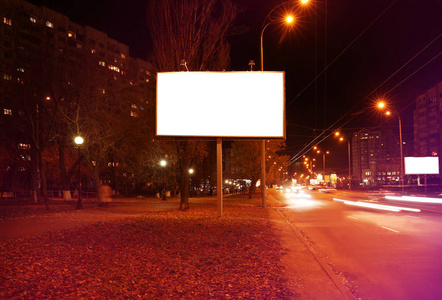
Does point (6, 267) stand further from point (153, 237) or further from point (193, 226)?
point (193, 226)

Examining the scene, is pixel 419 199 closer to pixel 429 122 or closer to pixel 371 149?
pixel 429 122

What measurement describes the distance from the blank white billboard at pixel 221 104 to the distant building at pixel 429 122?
92142 millimetres

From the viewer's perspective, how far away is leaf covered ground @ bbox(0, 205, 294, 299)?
5.44 m

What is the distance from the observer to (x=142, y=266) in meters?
6.86

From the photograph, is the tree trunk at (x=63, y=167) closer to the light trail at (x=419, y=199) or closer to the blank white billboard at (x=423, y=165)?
the light trail at (x=419, y=199)

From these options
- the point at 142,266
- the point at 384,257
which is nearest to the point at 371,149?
the point at 384,257

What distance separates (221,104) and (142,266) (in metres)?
8.53

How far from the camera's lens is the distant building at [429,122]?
95312 mm

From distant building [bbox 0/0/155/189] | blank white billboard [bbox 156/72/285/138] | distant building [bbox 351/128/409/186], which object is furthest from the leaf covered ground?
distant building [bbox 351/128/409/186]

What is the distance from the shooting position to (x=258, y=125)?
1424 cm

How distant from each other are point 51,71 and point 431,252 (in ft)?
77.7

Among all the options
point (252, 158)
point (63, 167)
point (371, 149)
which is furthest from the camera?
point (371, 149)

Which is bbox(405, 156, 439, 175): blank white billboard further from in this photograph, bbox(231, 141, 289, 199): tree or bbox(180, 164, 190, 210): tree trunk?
bbox(180, 164, 190, 210): tree trunk

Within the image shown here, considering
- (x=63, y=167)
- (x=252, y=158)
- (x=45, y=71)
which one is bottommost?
(x=63, y=167)
